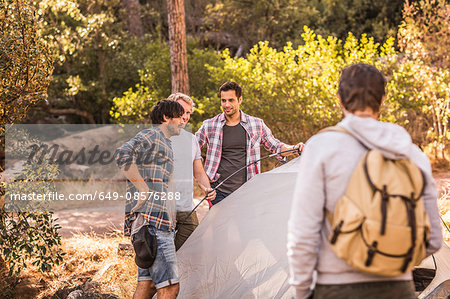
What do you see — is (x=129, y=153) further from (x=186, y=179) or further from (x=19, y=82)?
(x=19, y=82)

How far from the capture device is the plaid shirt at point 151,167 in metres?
2.80

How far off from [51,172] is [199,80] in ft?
20.5

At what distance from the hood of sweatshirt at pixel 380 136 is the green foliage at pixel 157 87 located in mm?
7168

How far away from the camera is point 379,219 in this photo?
60.5 inches

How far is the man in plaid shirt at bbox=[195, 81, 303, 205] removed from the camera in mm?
3971

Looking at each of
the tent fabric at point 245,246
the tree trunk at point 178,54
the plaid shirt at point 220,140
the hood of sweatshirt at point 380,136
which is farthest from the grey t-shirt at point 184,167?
the tree trunk at point 178,54

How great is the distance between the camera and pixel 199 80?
10188 mm

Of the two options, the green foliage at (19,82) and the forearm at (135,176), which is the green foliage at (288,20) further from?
A: the forearm at (135,176)

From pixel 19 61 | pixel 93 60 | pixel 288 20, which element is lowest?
pixel 19 61

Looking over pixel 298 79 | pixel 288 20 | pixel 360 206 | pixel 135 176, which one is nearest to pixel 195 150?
pixel 135 176

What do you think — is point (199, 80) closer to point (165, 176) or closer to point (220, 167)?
point (220, 167)

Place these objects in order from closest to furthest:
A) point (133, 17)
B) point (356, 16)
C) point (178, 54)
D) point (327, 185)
A: point (327, 185), point (178, 54), point (133, 17), point (356, 16)

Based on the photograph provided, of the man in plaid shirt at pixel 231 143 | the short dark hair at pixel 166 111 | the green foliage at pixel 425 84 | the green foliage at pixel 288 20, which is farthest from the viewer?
the green foliage at pixel 288 20

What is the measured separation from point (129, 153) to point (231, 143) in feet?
4.45
